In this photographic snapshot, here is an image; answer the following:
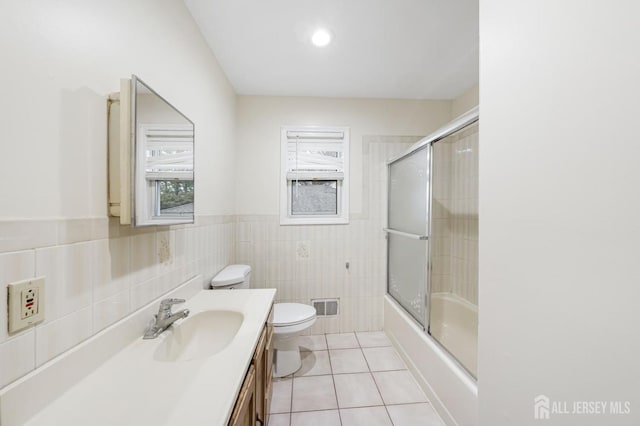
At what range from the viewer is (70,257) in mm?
735

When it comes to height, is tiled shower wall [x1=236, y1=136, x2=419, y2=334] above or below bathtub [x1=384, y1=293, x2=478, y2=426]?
above

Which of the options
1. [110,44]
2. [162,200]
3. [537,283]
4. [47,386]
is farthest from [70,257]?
[537,283]

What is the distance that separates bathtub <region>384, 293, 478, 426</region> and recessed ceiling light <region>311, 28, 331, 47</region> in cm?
222

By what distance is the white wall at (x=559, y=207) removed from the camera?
52 cm

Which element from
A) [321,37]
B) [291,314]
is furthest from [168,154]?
[291,314]

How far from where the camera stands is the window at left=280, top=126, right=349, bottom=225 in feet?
8.41

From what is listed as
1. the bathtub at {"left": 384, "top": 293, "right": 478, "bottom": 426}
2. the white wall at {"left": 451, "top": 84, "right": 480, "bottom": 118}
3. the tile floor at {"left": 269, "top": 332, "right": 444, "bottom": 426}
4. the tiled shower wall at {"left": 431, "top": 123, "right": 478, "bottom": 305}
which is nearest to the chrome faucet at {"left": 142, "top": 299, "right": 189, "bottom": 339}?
the tile floor at {"left": 269, "top": 332, "right": 444, "bottom": 426}

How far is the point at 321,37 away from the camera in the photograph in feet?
5.64

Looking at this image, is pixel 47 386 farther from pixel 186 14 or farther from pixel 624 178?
pixel 186 14

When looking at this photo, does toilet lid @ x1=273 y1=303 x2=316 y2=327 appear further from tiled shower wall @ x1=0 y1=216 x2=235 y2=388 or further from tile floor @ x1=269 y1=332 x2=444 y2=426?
tiled shower wall @ x1=0 y1=216 x2=235 y2=388

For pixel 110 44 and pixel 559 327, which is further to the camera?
pixel 110 44

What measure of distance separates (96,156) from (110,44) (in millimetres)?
412

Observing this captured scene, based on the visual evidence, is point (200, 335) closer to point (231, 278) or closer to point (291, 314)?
point (231, 278)

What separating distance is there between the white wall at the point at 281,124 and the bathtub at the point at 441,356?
3.83ft
